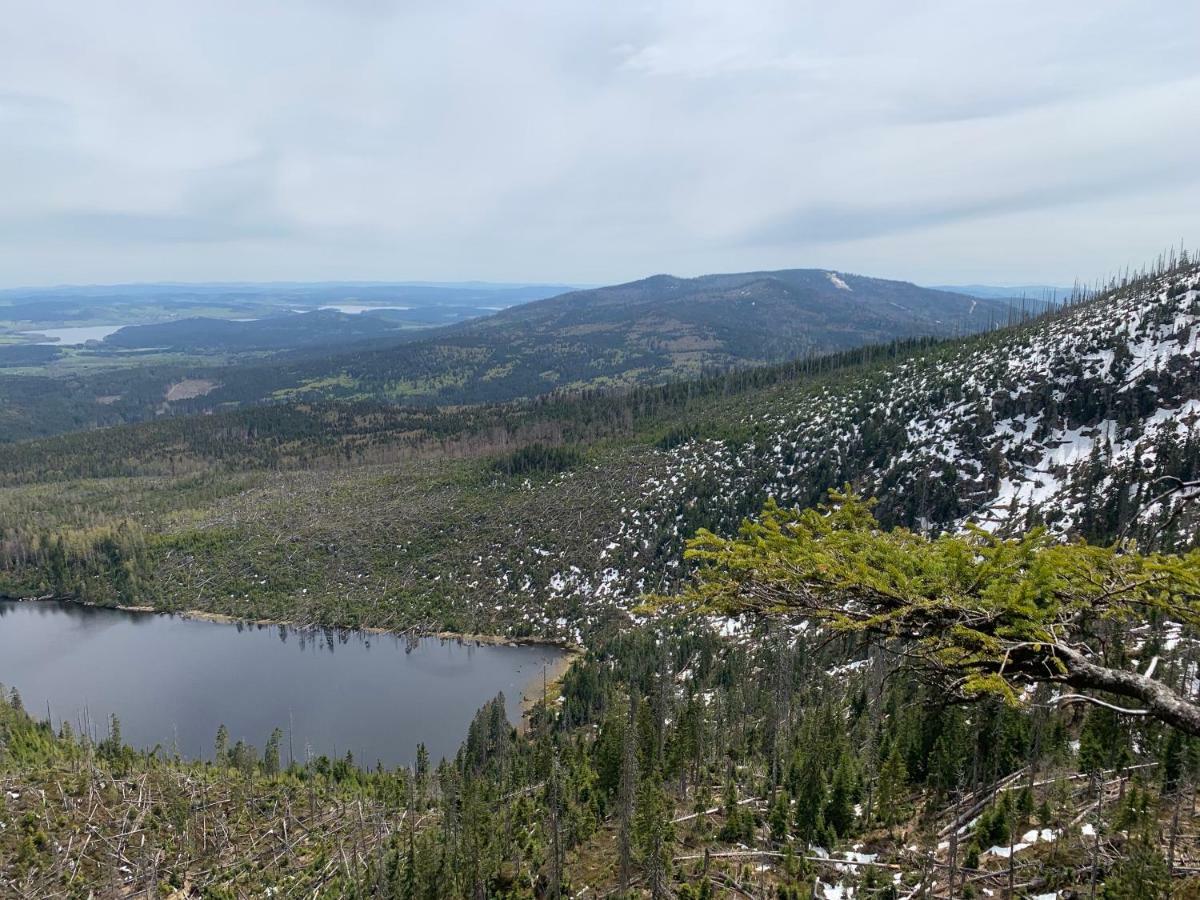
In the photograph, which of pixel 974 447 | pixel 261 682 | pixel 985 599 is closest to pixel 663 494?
pixel 974 447

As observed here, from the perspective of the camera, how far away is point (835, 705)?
57.0 meters

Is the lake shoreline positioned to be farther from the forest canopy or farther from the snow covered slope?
the forest canopy

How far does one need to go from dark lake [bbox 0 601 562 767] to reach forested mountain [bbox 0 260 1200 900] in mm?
6819

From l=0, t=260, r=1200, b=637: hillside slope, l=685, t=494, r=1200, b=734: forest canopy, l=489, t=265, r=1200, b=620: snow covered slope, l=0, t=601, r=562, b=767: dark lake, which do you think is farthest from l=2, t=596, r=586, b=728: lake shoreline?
l=685, t=494, r=1200, b=734: forest canopy

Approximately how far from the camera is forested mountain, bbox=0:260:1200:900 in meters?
27.5

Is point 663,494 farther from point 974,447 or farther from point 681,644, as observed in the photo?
point 974,447

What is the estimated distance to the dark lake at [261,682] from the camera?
253 ft

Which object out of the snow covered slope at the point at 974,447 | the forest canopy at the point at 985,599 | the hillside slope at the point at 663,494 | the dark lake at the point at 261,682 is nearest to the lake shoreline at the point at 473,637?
the dark lake at the point at 261,682

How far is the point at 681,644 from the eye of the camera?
8725cm

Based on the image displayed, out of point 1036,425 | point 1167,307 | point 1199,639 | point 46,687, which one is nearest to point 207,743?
point 46,687

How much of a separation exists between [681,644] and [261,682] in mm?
57191

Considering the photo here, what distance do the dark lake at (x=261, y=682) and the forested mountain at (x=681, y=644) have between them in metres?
6.82

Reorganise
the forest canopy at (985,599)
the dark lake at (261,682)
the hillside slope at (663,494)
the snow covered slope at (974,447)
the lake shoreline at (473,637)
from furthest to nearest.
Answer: the hillside slope at (663,494) < the snow covered slope at (974,447) < the lake shoreline at (473,637) < the dark lake at (261,682) < the forest canopy at (985,599)

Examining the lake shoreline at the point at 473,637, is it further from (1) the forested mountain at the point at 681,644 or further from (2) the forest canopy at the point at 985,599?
(2) the forest canopy at the point at 985,599
